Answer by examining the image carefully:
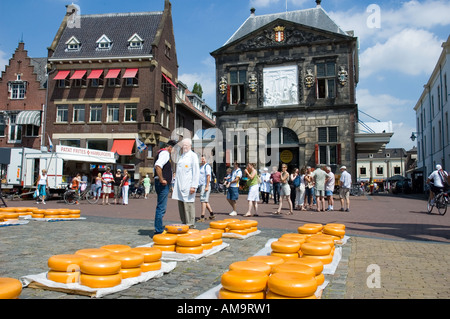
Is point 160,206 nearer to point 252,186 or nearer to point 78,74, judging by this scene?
point 252,186

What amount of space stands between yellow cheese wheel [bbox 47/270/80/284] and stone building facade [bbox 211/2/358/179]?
80.8 ft

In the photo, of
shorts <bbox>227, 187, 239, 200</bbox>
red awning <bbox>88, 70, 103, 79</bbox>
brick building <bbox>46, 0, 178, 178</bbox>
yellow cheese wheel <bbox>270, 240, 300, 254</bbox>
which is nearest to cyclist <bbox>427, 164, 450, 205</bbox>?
shorts <bbox>227, 187, 239, 200</bbox>

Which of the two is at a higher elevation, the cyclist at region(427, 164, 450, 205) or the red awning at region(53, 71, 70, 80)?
the red awning at region(53, 71, 70, 80)

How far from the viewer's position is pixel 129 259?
408cm

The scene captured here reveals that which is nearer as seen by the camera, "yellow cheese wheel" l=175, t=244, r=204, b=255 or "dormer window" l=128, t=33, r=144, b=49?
"yellow cheese wheel" l=175, t=244, r=204, b=255

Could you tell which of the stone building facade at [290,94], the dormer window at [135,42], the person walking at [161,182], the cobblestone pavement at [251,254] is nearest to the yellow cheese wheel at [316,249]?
the cobblestone pavement at [251,254]

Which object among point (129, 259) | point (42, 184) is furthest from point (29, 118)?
point (129, 259)

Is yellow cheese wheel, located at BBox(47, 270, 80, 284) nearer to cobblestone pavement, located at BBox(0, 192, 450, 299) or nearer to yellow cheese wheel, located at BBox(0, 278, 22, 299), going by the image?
cobblestone pavement, located at BBox(0, 192, 450, 299)

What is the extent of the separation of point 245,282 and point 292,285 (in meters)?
0.42

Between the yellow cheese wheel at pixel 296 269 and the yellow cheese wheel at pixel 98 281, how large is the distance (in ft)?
5.60

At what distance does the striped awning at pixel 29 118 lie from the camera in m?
34.1

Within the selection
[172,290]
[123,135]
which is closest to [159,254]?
[172,290]

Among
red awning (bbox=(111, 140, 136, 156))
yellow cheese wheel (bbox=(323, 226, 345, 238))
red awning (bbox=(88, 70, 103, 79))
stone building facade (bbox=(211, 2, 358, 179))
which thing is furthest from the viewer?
red awning (bbox=(88, 70, 103, 79))

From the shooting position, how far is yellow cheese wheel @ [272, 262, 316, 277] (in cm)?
346
